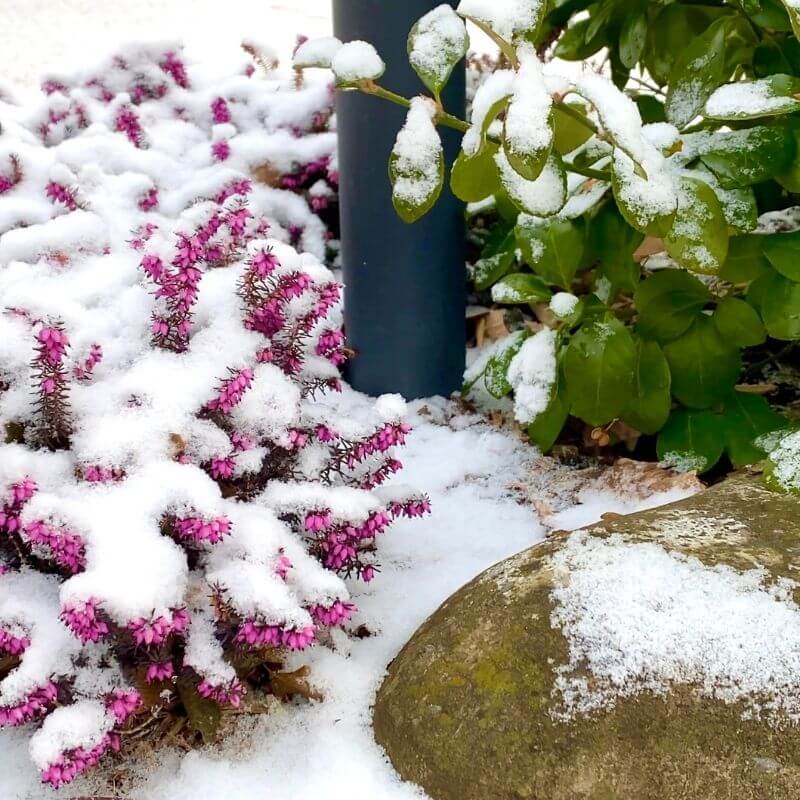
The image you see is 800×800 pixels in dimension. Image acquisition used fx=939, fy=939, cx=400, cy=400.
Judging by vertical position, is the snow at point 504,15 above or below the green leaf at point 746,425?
above

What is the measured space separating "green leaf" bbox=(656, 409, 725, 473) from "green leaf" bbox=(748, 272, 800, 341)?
25cm

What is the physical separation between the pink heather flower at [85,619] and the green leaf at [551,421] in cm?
102

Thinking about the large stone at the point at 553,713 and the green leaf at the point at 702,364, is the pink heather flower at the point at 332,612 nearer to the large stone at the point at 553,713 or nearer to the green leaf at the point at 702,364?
the large stone at the point at 553,713

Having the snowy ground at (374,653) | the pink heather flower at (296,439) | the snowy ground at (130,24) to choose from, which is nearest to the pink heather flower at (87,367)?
the pink heather flower at (296,439)

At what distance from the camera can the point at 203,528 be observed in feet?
4.00

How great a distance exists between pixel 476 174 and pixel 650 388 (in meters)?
0.64

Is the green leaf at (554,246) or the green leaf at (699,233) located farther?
the green leaf at (554,246)

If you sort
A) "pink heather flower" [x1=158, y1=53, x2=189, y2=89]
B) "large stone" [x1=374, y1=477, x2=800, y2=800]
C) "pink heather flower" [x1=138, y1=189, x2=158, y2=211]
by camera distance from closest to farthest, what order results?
"large stone" [x1=374, y1=477, x2=800, y2=800] → "pink heather flower" [x1=138, y1=189, x2=158, y2=211] → "pink heather flower" [x1=158, y1=53, x2=189, y2=89]

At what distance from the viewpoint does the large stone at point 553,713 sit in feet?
3.64

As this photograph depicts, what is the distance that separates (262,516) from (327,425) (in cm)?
22

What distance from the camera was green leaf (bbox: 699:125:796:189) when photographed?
1.61m

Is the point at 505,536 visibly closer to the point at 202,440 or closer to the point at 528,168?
the point at 202,440

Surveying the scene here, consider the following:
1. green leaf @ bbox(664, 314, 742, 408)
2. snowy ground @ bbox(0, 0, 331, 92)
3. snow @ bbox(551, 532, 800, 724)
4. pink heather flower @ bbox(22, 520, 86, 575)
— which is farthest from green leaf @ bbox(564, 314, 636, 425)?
snowy ground @ bbox(0, 0, 331, 92)

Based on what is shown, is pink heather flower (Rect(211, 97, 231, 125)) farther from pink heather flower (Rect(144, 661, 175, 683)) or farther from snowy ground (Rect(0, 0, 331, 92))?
pink heather flower (Rect(144, 661, 175, 683))
